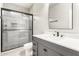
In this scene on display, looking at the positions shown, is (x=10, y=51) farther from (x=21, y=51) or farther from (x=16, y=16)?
(x=16, y=16)

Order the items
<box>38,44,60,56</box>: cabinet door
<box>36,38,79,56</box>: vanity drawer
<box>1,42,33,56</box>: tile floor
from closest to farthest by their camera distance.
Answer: <box>36,38,79,56</box>: vanity drawer
<box>38,44,60,56</box>: cabinet door
<box>1,42,33,56</box>: tile floor

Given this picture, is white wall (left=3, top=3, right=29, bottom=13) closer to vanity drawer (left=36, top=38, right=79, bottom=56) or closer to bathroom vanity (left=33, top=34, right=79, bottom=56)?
bathroom vanity (left=33, top=34, right=79, bottom=56)

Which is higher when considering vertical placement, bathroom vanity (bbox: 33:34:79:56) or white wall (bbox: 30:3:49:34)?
white wall (bbox: 30:3:49:34)

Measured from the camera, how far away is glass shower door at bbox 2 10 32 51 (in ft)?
3.86

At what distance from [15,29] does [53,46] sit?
0.65 m

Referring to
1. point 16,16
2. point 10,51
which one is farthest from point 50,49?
point 16,16

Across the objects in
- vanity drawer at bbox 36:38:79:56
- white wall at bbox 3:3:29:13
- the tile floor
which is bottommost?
the tile floor

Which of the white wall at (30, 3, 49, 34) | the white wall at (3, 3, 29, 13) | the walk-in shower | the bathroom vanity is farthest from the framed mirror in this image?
the white wall at (3, 3, 29, 13)

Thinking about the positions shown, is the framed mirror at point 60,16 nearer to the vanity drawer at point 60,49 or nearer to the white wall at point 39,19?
the white wall at point 39,19

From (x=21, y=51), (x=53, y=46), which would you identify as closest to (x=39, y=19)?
(x=53, y=46)

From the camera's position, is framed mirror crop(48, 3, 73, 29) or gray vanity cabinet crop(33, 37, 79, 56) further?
framed mirror crop(48, 3, 73, 29)

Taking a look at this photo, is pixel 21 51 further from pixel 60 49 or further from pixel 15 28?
pixel 60 49

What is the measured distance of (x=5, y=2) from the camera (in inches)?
45.3

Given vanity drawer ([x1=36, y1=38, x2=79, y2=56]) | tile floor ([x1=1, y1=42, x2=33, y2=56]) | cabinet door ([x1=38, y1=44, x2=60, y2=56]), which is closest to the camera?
vanity drawer ([x1=36, y1=38, x2=79, y2=56])
